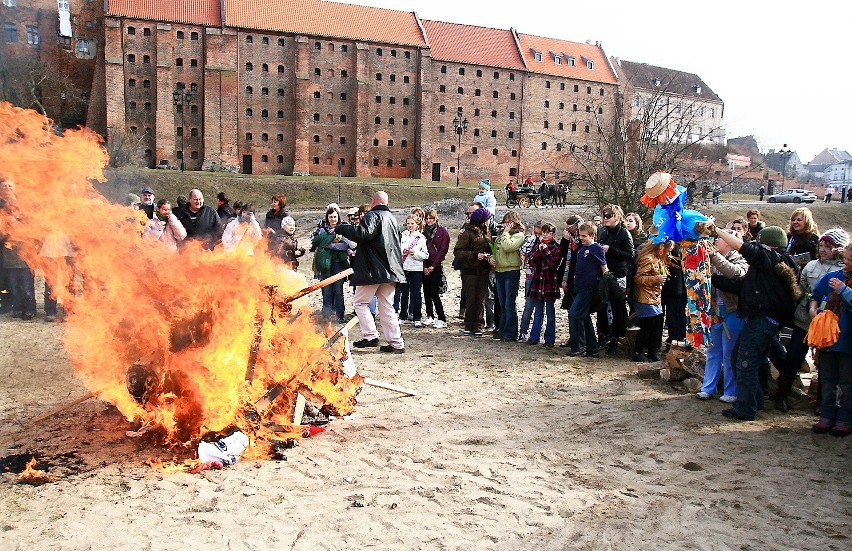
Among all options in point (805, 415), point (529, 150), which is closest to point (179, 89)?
point (529, 150)

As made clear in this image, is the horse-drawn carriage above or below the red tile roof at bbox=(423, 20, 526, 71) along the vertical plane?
below

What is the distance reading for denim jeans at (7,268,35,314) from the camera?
10.8 metres

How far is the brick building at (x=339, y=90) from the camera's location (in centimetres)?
5719

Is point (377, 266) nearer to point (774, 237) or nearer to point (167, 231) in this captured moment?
point (167, 231)

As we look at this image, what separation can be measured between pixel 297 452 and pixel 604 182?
14.8 metres

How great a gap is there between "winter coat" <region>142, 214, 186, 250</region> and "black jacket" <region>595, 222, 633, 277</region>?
6.33m

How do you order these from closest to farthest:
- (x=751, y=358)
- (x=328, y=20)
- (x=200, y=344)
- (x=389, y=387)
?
(x=200, y=344)
(x=751, y=358)
(x=389, y=387)
(x=328, y=20)

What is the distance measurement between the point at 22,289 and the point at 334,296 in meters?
5.25

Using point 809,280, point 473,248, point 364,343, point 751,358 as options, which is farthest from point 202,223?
point 809,280

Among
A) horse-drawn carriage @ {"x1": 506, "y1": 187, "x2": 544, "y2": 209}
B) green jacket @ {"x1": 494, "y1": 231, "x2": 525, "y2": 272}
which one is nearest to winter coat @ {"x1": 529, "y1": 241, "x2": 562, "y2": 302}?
green jacket @ {"x1": 494, "y1": 231, "x2": 525, "y2": 272}

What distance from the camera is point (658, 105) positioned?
59.6 feet

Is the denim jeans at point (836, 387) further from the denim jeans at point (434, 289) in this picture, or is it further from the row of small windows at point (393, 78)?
the row of small windows at point (393, 78)

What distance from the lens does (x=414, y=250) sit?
37.2 ft

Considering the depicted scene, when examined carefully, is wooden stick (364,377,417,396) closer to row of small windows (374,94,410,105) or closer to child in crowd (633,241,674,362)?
child in crowd (633,241,674,362)
